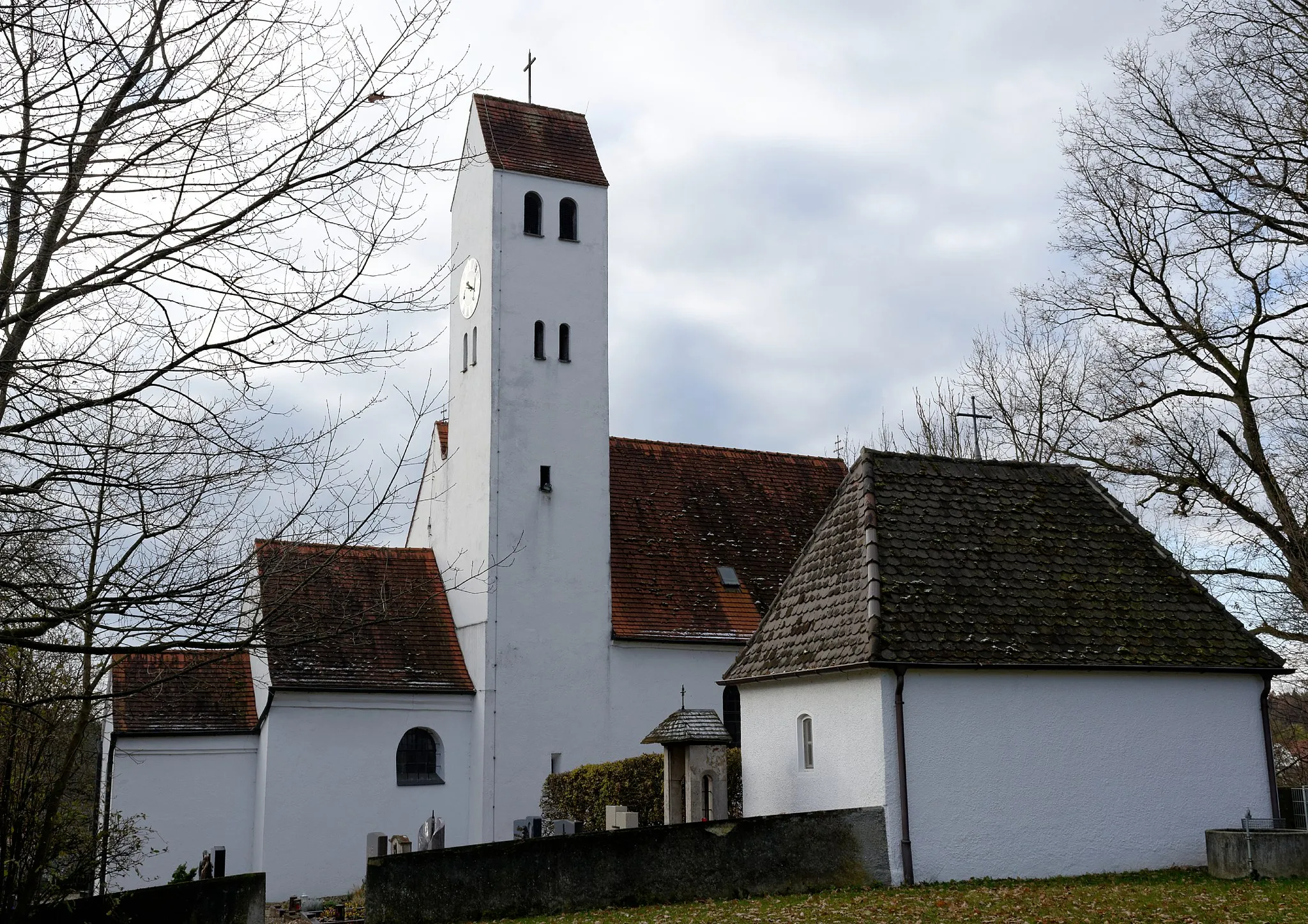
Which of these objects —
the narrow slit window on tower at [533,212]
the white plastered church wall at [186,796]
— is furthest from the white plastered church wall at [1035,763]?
the narrow slit window on tower at [533,212]

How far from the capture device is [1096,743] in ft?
53.8

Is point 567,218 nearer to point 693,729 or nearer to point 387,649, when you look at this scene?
point 387,649

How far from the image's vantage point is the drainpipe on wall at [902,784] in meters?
15.0

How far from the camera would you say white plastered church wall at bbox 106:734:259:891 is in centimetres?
2170

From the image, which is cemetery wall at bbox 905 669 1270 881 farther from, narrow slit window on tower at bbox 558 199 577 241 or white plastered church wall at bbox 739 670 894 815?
narrow slit window on tower at bbox 558 199 577 241

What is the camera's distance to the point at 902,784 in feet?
49.9

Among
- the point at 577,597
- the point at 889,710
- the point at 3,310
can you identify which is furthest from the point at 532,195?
the point at 3,310

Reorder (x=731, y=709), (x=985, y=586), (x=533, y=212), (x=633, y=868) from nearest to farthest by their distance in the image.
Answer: (x=633, y=868) < (x=985, y=586) < (x=731, y=709) < (x=533, y=212)

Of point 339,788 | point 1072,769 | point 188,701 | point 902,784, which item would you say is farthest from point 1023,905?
point 188,701

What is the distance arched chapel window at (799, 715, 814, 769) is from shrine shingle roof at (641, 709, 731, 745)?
46.8 inches

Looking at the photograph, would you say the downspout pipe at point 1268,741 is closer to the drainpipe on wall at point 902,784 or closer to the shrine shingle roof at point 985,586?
the shrine shingle roof at point 985,586

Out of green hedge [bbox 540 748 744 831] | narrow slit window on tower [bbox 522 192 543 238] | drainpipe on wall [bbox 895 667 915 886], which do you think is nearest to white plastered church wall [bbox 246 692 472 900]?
green hedge [bbox 540 748 744 831]

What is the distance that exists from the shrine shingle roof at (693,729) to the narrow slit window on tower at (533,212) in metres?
12.8

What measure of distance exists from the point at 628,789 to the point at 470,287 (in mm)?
12410
